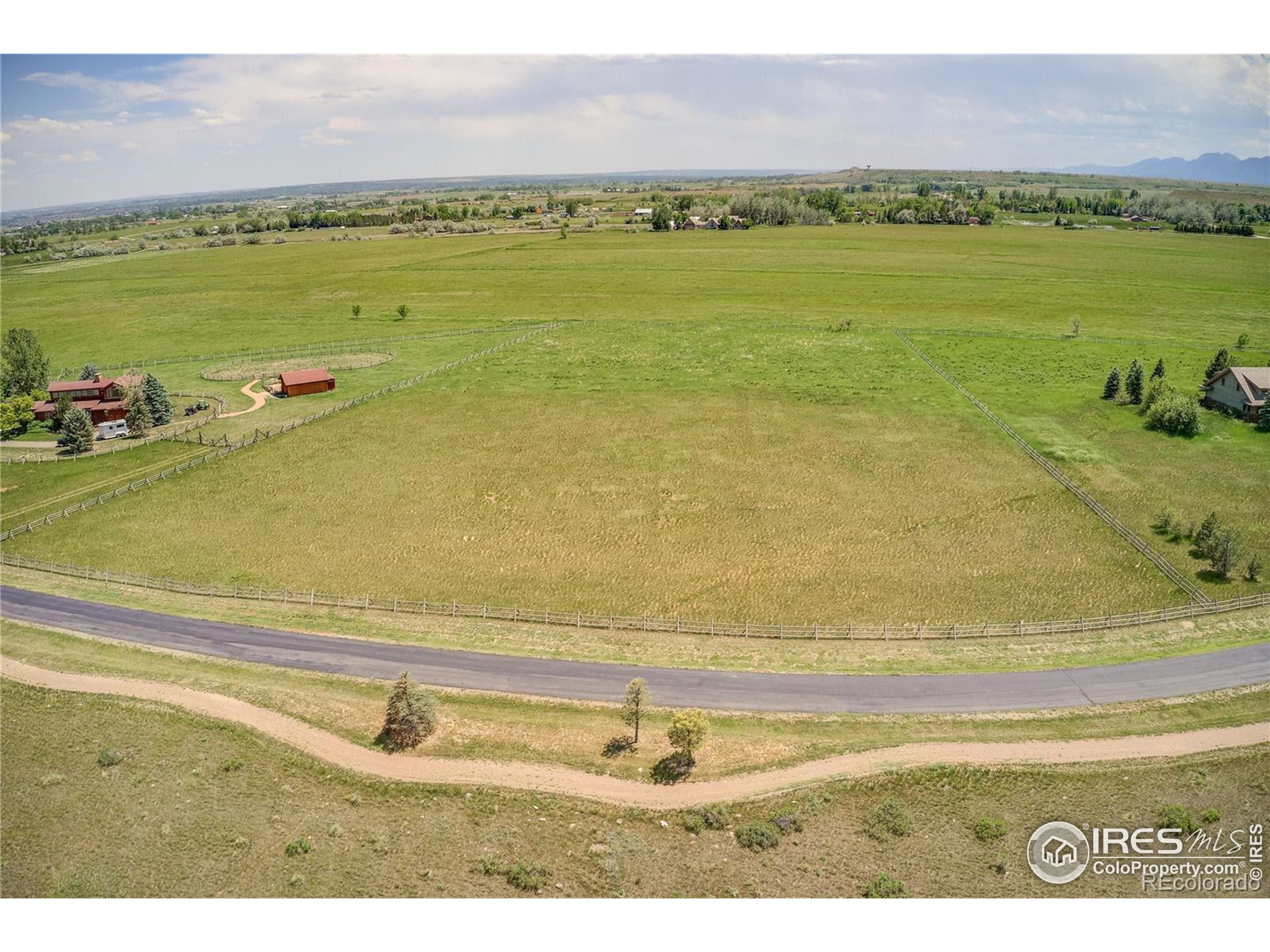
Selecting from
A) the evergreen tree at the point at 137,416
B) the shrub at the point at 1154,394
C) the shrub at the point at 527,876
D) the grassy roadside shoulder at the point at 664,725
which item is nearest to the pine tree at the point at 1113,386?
the shrub at the point at 1154,394

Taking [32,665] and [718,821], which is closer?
[718,821]

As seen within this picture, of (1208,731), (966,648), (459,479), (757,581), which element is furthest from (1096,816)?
(459,479)

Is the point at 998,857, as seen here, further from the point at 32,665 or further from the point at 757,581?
the point at 32,665

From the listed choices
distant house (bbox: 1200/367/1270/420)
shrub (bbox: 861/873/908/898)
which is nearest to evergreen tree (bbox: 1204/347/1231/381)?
distant house (bbox: 1200/367/1270/420)

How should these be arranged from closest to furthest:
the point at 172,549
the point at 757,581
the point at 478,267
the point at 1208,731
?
the point at 1208,731 → the point at 757,581 → the point at 172,549 → the point at 478,267

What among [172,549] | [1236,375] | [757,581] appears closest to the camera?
[757,581]

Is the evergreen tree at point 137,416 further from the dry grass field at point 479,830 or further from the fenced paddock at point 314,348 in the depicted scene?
the dry grass field at point 479,830
